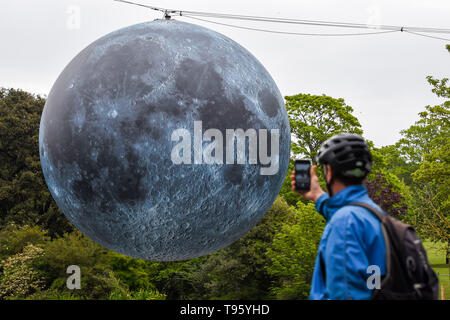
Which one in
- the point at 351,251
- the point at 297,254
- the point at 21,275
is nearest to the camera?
the point at 351,251

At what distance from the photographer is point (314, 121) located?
3119 centimetres

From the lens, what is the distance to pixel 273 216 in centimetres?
2400

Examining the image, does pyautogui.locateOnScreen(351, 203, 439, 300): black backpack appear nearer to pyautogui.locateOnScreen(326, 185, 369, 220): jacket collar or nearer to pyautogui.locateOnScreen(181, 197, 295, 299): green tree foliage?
pyautogui.locateOnScreen(326, 185, 369, 220): jacket collar

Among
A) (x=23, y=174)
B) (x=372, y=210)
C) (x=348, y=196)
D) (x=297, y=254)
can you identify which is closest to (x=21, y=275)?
(x=23, y=174)

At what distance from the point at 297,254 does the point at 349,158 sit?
1891 cm

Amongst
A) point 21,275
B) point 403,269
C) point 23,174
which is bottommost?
point 21,275

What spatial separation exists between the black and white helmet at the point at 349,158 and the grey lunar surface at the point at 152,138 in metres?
3.24

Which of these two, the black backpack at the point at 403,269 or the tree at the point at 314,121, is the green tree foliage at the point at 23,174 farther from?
the black backpack at the point at 403,269

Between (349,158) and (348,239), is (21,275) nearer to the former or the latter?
(349,158)

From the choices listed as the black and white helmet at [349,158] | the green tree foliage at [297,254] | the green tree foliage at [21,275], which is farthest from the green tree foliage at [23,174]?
the black and white helmet at [349,158]

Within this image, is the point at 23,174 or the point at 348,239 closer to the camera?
the point at 348,239

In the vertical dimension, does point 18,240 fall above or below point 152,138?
below

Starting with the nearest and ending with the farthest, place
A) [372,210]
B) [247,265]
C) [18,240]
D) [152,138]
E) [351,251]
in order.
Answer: [351,251] < [372,210] < [152,138] < [18,240] < [247,265]
